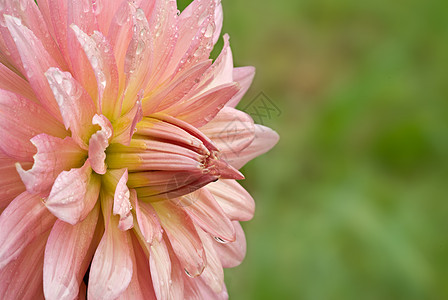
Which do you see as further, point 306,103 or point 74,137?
point 306,103

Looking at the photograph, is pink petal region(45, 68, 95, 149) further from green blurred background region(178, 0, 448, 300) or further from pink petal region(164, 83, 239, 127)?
green blurred background region(178, 0, 448, 300)

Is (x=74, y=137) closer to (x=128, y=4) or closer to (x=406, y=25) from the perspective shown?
(x=128, y=4)

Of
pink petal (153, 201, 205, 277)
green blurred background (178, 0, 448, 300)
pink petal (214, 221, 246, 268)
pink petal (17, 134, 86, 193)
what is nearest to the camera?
pink petal (17, 134, 86, 193)

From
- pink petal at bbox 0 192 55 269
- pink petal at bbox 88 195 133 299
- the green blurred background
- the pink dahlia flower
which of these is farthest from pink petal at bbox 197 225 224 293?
the green blurred background


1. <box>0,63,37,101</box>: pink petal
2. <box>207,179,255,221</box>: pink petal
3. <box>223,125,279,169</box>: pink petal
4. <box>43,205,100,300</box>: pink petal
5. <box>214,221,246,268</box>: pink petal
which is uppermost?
<box>0,63,37,101</box>: pink petal

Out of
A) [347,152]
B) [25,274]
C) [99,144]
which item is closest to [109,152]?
[99,144]

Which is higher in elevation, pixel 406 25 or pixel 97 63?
pixel 97 63

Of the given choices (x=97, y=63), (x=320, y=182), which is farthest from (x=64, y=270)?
(x=320, y=182)
